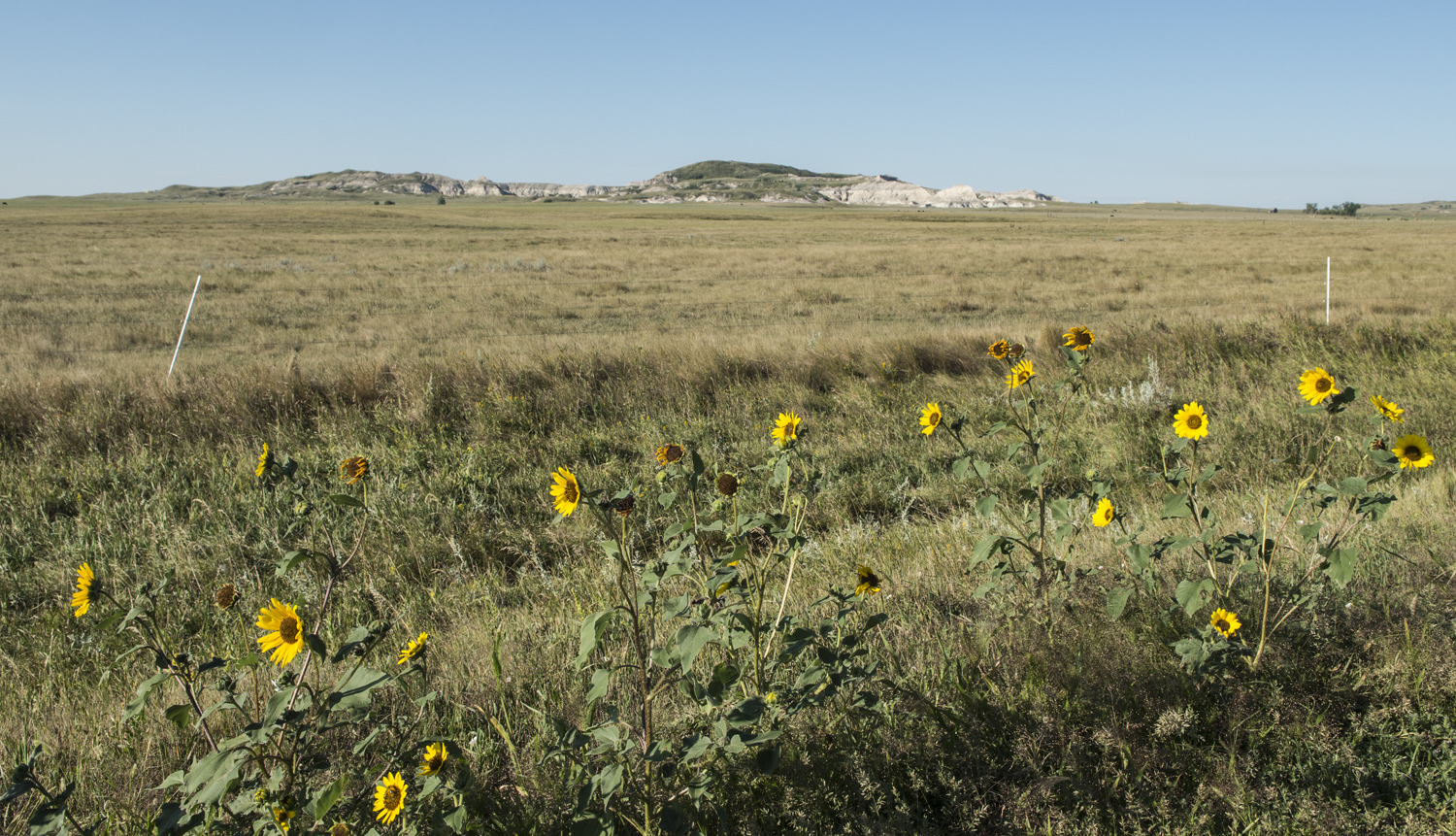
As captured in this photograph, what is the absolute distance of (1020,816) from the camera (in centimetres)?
190

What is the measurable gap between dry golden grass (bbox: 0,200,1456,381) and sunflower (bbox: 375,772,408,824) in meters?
6.47

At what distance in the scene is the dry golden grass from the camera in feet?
41.4

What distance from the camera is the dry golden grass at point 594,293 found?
1261cm

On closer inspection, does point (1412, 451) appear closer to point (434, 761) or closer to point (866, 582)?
point (866, 582)

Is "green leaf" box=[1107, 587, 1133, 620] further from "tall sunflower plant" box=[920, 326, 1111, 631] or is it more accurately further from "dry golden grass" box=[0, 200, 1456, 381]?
"dry golden grass" box=[0, 200, 1456, 381]

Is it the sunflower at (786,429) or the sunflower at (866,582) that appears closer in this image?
the sunflower at (866,582)

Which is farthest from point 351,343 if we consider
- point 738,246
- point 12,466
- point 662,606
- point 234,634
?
point 738,246

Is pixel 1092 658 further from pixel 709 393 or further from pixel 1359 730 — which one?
pixel 709 393

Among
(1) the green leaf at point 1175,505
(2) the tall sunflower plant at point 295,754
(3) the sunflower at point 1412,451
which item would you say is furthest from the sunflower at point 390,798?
(3) the sunflower at point 1412,451

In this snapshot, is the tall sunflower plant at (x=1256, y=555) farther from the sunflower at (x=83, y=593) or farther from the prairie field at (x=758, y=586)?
the sunflower at (x=83, y=593)

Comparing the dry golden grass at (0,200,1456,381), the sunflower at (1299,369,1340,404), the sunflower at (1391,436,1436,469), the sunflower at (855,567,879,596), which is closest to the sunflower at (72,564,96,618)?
the sunflower at (855,567,879,596)

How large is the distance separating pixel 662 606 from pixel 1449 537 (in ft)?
10.8

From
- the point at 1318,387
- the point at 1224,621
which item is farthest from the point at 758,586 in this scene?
the point at 1318,387

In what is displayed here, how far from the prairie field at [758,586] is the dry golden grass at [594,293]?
1403 mm
